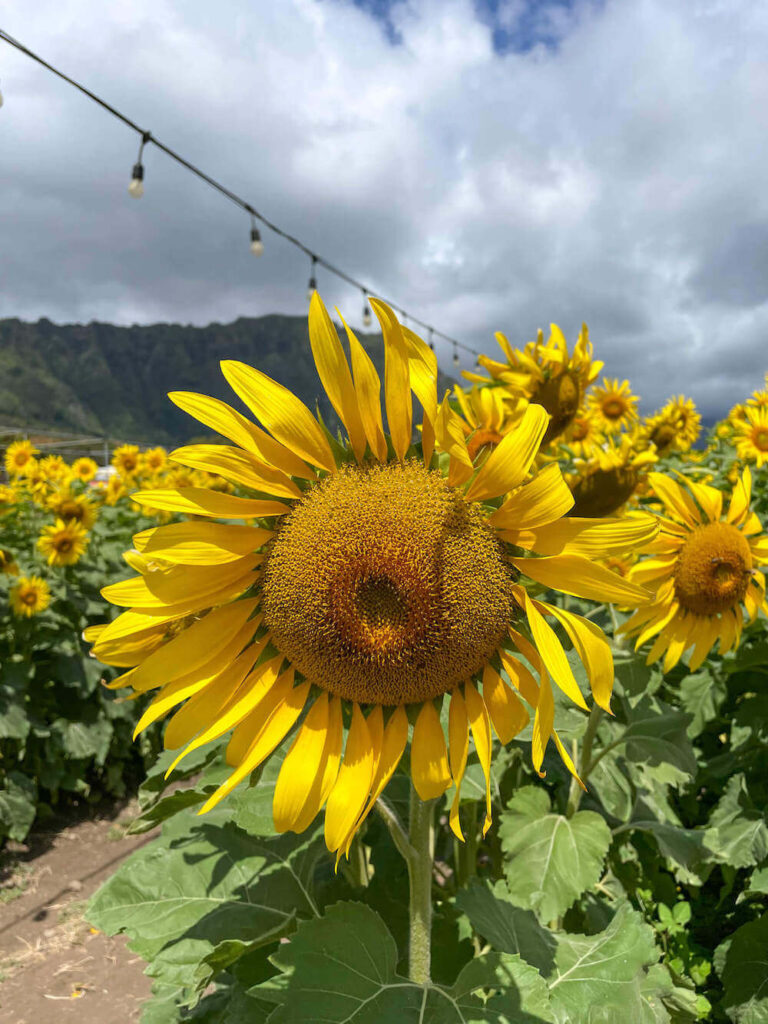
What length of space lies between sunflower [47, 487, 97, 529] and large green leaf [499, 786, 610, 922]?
445 cm

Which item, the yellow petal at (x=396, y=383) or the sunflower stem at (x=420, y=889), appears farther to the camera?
the sunflower stem at (x=420, y=889)

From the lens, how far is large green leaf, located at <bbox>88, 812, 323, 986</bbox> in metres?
1.57

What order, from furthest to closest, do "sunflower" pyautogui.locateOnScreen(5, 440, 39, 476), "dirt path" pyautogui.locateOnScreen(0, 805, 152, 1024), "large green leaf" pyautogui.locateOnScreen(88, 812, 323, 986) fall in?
"sunflower" pyautogui.locateOnScreen(5, 440, 39, 476)
"dirt path" pyautogui.locateOnScreen(0, 805, 152, 1024)
"large green leaf" pyautogui.locateOnScreen(88, 812, 323, 986)

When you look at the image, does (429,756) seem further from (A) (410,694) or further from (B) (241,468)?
(B) (241,468)

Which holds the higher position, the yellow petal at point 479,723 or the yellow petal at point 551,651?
the yellow petal at point 551,651

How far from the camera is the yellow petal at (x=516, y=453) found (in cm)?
102

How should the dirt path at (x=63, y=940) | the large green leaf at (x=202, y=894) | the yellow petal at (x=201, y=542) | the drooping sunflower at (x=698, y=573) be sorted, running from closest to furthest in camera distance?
the yellow petal at (x=201, y=542)
the large green leaf at (x=202, y=894)
the drooping sunflower at (x=698, y=573)
the dirt path at (x=63, y=940)

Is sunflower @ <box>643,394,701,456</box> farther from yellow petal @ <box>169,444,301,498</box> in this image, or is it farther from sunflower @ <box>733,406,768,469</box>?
yellow petal @ <box>169,444,301,498</box>

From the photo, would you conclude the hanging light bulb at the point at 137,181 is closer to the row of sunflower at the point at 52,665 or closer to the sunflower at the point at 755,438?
the row of sunflower at the point at 52,665

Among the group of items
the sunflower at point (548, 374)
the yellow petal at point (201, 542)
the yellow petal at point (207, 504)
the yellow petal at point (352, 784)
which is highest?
the sunflower at point (548, 374)

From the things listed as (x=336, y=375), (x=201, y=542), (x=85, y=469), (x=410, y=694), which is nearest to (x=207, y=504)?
(x=201, y=542)

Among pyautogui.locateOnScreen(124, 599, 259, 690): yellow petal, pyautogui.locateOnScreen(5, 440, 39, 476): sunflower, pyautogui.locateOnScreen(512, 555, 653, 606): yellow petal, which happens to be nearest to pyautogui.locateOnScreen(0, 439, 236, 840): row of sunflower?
pyautogui.locateOnScreen(5, 440, 39, 476): sunflower

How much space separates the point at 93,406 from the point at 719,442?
209 m

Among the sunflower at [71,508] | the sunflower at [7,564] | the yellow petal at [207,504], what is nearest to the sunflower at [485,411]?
the yellow petal at [207,504]
